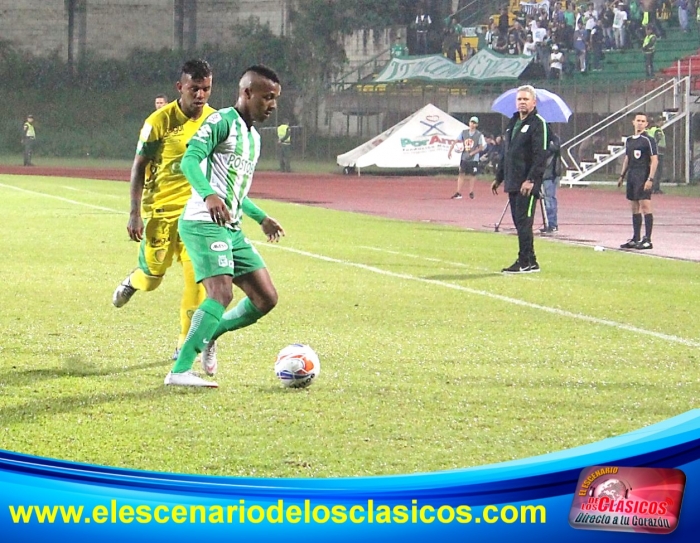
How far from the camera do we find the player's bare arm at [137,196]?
312 inches

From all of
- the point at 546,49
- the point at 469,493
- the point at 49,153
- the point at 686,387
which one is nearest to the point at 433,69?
the point at 546,49

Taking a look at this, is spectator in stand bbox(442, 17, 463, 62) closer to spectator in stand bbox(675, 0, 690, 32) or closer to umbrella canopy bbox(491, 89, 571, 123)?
spectator in stand bbox(675, 0, 690, 32)

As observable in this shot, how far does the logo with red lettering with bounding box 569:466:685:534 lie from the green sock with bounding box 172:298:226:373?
355cm

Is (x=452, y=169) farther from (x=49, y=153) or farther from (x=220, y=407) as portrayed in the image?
(x=220, y=407)

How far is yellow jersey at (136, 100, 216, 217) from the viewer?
796 centimetres

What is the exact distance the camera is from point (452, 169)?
3619cm

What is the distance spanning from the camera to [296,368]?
666 centimetres

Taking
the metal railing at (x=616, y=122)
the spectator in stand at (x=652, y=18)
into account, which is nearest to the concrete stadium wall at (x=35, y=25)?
the spectator in stand at (x=652, y=18)

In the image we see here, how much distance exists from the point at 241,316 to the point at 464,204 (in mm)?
18561

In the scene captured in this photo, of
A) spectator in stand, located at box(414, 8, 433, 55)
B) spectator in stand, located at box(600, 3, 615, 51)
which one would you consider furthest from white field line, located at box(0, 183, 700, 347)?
spectator in stand, located at box(414, 8, 433, 55)

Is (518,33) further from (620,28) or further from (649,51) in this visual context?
(649,51)

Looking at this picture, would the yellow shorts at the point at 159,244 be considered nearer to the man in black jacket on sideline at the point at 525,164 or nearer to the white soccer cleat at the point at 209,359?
the white soccer cleat at the point at 209,359

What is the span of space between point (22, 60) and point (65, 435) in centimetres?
4881

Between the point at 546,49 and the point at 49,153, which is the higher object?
the point at 546,49
